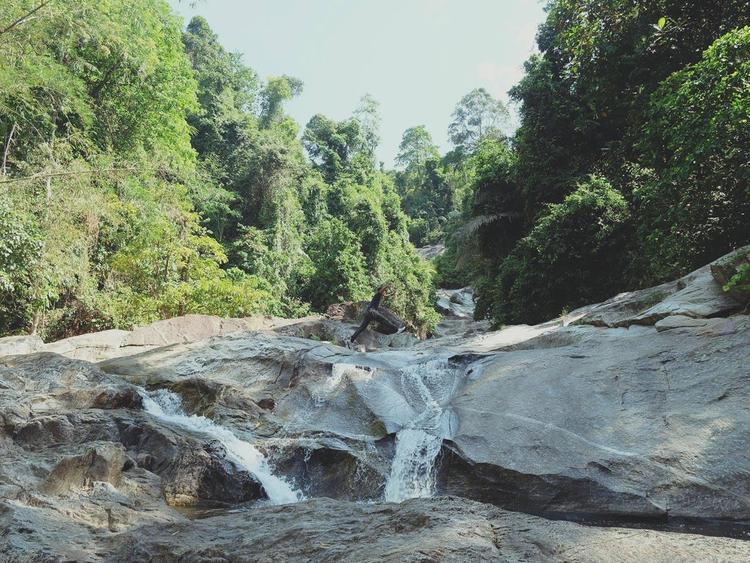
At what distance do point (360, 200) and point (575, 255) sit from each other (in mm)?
14191

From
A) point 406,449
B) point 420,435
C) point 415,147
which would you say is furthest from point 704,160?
point 415,147

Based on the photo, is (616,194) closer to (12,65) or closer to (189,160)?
(12,65)

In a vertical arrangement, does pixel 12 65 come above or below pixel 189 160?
below

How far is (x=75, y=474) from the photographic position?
4.76m

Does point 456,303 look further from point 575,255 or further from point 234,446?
point 234,446

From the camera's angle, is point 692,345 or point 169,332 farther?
point 169,332

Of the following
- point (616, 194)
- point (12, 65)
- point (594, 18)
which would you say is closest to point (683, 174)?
point (616, 194)

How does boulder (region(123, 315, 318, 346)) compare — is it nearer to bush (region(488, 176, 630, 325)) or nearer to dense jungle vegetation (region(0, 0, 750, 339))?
dense jungle vegetation (region(0, 0, 750, 339))

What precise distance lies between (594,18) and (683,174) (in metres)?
5.61

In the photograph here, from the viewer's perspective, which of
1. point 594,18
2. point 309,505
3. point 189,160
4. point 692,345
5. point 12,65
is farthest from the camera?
point 189,160

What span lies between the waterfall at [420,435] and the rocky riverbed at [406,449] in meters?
0.03

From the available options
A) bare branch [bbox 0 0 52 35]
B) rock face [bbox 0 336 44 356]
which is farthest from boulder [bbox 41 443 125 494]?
bare branch [bbox 0 0 52 35]

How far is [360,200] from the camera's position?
26219mm

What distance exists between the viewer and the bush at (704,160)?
26.5 feet
